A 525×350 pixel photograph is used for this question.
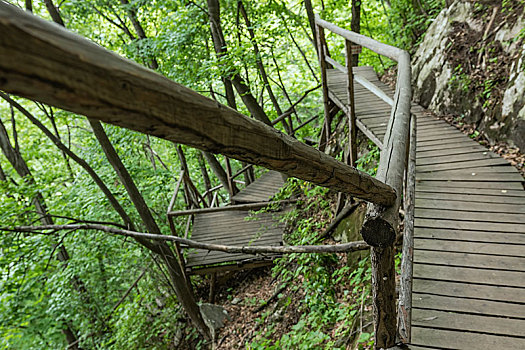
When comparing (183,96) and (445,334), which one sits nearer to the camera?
(183,96)

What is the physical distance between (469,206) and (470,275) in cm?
109

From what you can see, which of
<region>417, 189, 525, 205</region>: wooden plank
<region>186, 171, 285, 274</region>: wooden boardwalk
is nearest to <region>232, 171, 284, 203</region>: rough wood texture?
<region>186, 171, 285, 274</region>: wooden boardwalk

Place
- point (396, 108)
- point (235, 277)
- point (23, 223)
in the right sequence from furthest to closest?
point (235, 277)
point (23, 223)
point (396, 108)

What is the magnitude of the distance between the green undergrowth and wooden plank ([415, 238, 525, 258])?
2.92 feet

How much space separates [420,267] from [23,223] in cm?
660

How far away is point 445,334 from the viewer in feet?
7.88

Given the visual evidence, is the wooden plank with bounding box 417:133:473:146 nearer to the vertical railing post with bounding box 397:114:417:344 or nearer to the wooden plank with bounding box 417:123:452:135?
the wooden plank with bounding box 417:123:452:135

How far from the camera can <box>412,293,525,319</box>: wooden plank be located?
251 cm

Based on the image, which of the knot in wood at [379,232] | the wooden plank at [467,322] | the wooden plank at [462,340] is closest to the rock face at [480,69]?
the wooden plank at [467,322]

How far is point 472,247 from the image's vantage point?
3.13 metres

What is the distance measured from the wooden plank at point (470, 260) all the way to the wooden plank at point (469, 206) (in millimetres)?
733

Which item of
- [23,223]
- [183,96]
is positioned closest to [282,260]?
[23,223]

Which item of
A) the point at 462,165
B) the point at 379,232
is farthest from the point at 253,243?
the point at 379,232

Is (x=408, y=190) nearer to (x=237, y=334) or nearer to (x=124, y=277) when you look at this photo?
(x=237, y=334)
